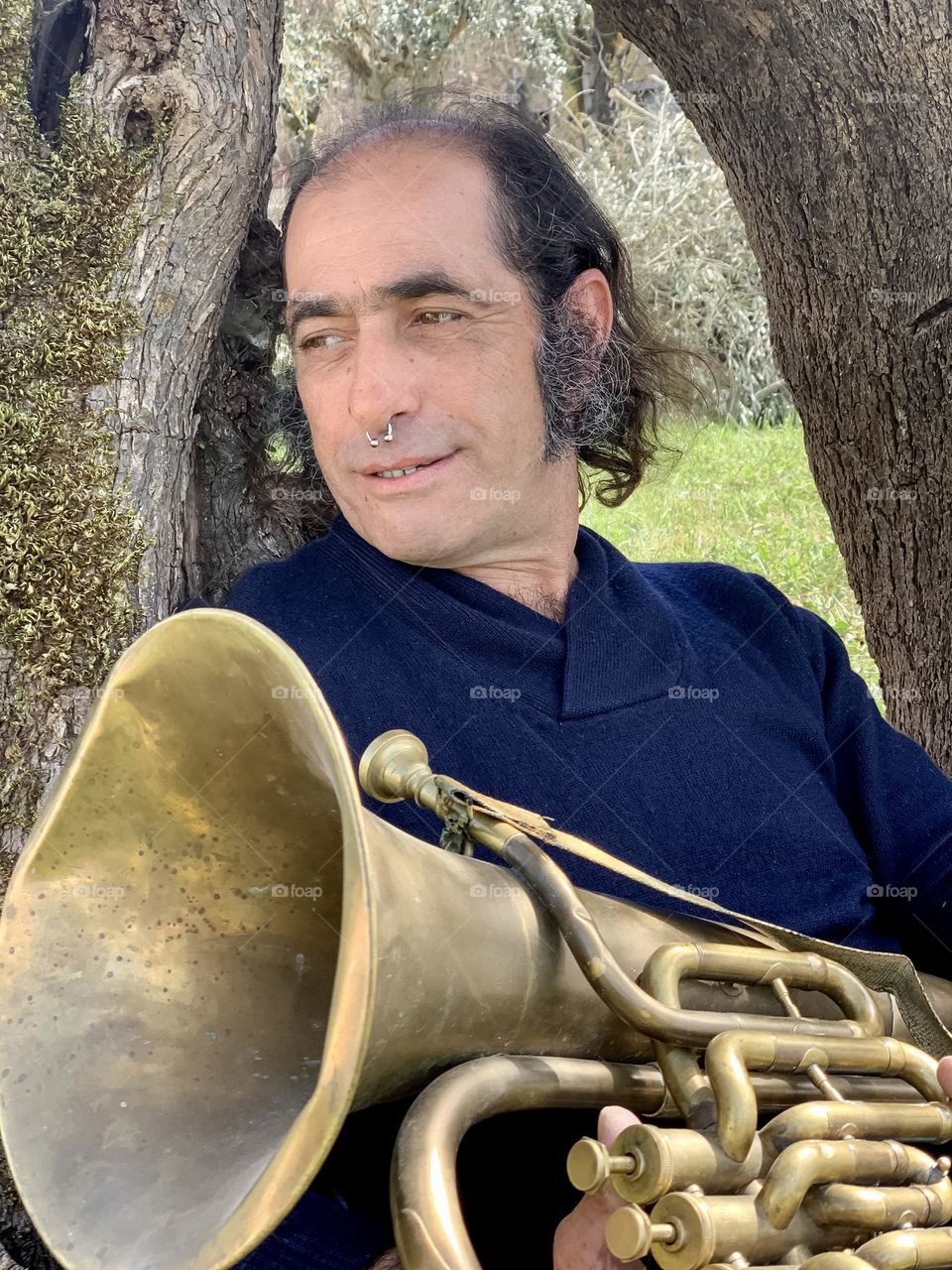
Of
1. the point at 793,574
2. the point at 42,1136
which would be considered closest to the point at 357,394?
the point at 42,1136

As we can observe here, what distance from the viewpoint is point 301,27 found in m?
10.2

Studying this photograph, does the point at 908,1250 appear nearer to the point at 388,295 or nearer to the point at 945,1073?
the point at 945,1073

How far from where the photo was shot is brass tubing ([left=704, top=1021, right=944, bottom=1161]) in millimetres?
1361

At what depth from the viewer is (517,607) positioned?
2.21 metres

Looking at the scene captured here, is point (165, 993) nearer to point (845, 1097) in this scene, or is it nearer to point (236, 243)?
point (845, 1097)

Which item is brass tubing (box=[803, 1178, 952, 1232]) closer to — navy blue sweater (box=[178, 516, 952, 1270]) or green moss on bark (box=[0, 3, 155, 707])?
navy blue sweater (box=[178, 516, 952, 1270])

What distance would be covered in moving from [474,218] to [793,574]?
413 centimetres

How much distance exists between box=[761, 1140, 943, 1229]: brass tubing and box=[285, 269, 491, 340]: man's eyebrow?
139 cm

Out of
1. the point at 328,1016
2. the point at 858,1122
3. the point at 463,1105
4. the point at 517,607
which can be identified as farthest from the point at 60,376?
the point at 858,1122

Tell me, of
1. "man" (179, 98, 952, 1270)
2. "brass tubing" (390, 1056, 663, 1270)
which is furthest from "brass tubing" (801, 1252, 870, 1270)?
"man" (179, 98, 952, 1270)

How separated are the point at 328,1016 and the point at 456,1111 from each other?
161 millimetres

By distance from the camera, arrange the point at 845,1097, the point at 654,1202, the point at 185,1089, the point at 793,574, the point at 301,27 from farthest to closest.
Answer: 1. the point at 301,27
2. the point at 793,574
3. the point at 845,1097
4. the point at 185,1089
5. the point at 654,1202

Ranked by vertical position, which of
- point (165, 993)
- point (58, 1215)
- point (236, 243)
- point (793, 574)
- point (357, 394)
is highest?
point (236, 243)

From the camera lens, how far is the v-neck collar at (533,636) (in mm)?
2141
